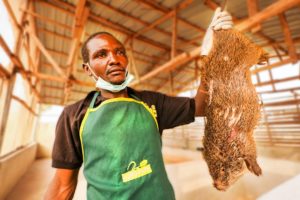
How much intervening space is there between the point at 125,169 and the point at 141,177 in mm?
96

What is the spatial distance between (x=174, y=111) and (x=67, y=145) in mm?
693

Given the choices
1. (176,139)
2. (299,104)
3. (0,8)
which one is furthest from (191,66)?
(0,8)

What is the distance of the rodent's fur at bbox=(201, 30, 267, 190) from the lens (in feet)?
3.09

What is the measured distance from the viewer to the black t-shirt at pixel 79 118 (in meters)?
1.12

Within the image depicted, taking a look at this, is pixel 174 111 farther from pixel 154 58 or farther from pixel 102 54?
pixel 154 58

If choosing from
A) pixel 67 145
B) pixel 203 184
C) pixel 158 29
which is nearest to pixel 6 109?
pixel 67 145

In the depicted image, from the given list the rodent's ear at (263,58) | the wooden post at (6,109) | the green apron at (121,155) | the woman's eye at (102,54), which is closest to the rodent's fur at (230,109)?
the rodent's ear at (263,58)

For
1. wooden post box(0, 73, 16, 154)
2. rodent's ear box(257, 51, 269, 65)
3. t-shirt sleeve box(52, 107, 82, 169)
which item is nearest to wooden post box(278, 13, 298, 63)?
rodent's ear box(257, 51, 269, 65)

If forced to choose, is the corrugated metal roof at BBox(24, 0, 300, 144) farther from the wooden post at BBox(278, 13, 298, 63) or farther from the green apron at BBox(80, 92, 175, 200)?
the green apron at BBox(80, 92, 175, 200)

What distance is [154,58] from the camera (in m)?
8.09

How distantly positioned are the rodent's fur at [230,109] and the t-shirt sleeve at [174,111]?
0.55 ft

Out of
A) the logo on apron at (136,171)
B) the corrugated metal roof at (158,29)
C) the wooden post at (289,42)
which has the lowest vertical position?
the logo on apron at (136,171)

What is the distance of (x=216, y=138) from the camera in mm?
992

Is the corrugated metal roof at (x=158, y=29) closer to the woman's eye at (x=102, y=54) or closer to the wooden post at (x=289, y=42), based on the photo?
the wooden post at (x=289, y=42)
